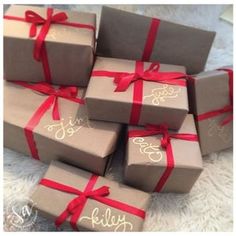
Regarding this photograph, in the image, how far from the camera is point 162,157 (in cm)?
101

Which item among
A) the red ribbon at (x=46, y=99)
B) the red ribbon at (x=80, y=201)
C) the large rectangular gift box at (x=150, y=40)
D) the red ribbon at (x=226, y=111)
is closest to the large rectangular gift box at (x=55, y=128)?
the red ribbon at (x=46, y=99)

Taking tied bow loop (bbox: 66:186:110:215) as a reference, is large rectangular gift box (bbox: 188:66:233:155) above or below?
above

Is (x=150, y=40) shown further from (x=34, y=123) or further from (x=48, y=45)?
(x=34, y=123)

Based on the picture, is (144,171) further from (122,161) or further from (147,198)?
(122,161)

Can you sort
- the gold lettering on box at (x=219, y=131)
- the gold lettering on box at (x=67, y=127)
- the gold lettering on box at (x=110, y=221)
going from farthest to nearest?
the gold lettering on box at (x=219, y=131) < the gold lettering on box at (x=67, y=127) < the gold lettering on box at (x=110, y=221)

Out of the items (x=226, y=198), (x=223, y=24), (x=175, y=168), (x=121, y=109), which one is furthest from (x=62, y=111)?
(x=223, y=24)

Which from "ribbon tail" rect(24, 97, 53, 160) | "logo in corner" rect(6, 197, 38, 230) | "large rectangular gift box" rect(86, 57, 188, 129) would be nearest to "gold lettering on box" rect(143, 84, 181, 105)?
"large rectangular gift box" rect(86, 57, 188, 129)

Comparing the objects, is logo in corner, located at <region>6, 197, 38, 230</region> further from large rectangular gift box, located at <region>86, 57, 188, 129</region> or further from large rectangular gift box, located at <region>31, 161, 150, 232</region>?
large rectangular gift box, located at <region>86, 57, 188, 129</region>

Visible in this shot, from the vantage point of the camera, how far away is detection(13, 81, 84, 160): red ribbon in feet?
3.58

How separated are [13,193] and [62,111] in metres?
0.34

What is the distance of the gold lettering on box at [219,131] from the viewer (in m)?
1.19

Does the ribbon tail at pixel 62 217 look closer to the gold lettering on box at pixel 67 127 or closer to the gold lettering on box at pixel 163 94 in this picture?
the gold lettering on box at pixel 67 127

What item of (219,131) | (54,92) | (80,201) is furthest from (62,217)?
(219,131)

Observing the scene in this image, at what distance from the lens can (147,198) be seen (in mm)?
1024
